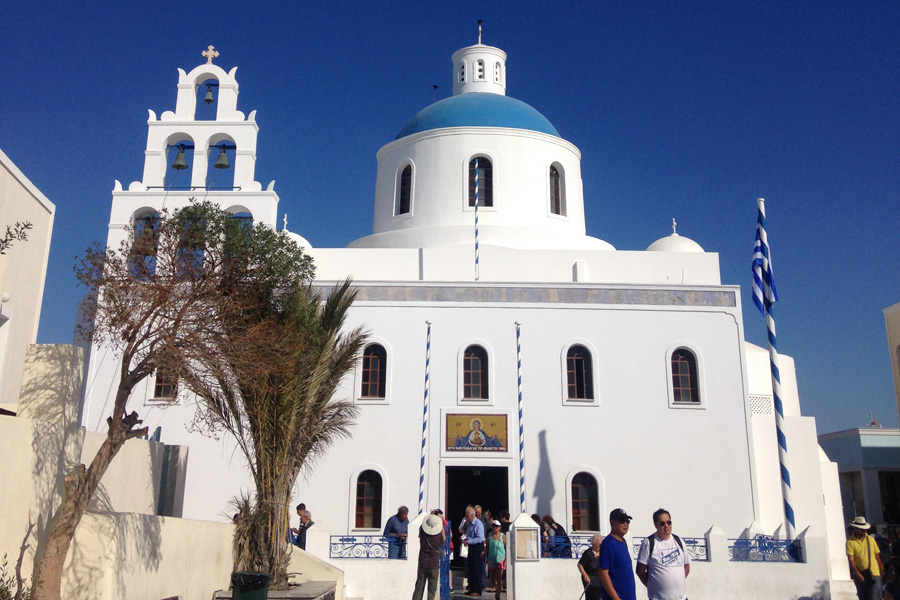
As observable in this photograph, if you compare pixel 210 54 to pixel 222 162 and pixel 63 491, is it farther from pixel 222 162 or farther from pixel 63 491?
pixel 63 491

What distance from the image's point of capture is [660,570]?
5.53m

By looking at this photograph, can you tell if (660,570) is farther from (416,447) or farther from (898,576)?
(416,447)

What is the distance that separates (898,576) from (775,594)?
16.0ft

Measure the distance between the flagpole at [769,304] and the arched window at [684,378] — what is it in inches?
67.4

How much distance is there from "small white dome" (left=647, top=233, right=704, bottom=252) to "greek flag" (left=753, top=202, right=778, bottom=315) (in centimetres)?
341

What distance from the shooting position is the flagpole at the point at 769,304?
522 inches

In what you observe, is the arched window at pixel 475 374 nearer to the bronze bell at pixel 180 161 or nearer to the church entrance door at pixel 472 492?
the church entrance door at pixel 472 492

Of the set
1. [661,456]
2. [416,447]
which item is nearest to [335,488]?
[416,447]

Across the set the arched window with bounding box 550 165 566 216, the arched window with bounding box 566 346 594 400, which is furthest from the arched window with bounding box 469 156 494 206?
the arched window with bounding box 566 346 594 400

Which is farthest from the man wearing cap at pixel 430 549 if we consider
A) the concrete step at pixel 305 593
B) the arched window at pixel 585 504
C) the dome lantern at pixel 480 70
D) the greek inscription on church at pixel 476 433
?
the dome lantern at pixel 480 70

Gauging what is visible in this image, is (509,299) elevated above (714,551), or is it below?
above

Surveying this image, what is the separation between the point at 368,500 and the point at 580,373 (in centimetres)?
445

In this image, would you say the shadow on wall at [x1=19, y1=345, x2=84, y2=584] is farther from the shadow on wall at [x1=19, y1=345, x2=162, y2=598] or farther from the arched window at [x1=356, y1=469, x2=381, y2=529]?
the arched window at [x1=356, y1=469, x2=381, y2=529]

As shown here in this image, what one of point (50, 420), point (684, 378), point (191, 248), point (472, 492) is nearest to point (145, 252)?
point (191, 248)
